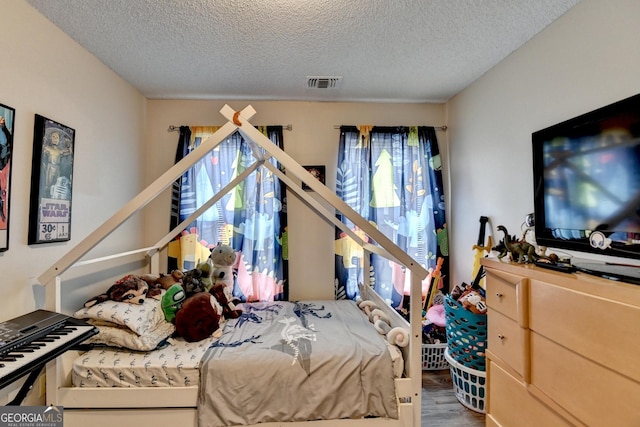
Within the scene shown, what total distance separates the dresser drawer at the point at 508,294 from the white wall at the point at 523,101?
0.64 meters

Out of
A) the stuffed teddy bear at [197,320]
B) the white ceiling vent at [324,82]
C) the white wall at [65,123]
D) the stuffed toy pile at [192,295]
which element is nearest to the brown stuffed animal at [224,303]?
the stuffed toy pile at [192,295]

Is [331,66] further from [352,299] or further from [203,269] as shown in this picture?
[352,299]

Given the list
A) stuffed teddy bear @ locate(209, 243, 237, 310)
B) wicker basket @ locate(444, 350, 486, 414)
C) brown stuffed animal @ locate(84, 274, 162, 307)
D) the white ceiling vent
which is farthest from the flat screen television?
brown stuffed animal @ locate(84, 274, 162, 307)

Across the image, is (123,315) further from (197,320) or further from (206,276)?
(206,276)

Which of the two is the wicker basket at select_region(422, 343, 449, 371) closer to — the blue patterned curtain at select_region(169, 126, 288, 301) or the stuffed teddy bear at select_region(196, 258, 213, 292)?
the blue patterned curtain at select_region(169, 126, 288, 301)

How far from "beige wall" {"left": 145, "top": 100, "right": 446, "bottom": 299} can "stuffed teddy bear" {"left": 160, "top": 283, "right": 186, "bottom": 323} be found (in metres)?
1.10

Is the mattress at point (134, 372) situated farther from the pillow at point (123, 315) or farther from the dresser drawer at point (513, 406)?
the dresser drawer at point (513, 406)

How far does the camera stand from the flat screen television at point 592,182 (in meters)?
1.27

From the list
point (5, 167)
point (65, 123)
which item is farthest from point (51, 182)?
point (65, 123)

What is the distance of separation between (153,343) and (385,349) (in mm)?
1379

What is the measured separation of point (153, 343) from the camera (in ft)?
5.97

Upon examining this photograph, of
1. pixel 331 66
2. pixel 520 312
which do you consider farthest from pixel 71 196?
pixel 520 312

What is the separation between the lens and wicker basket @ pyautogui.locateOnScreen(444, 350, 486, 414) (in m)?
2.15

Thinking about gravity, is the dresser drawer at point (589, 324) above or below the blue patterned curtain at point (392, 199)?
below
